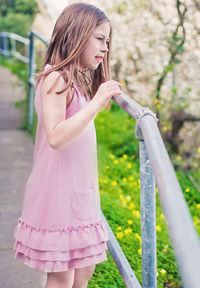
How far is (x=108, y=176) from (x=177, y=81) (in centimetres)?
253

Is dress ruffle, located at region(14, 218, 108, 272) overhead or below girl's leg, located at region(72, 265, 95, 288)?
overhead

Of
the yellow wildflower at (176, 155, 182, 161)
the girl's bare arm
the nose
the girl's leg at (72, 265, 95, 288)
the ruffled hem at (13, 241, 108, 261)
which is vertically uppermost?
the nose

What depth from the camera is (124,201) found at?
336cm

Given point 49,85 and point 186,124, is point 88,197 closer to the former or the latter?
point 49,85

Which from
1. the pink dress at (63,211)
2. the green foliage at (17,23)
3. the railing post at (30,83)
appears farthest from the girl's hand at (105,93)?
the green foliage at (17,23)

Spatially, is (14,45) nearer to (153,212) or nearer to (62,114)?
(62,114)

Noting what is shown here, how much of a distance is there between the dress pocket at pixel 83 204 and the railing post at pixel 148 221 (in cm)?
18

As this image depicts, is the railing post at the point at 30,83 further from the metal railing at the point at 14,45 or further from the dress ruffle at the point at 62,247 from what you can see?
the metal railing at the point at 14,45

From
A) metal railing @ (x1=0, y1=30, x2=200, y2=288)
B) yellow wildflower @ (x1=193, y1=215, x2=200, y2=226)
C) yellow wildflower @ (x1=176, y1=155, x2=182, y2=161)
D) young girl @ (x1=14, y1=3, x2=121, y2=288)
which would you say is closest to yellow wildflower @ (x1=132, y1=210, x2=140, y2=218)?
yellow wildflower @ (x1=193, y1=215, x2=200, y2=226)

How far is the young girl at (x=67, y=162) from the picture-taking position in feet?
4.63

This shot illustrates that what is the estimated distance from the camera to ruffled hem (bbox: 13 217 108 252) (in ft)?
4.73

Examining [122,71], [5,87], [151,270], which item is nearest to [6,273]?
[151,270]

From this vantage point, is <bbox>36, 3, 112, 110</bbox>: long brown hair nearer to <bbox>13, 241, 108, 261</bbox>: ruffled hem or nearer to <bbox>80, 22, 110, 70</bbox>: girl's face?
<bbox>80, 22, 110, 70</bbox>: girl's face

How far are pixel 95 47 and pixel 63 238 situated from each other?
0.64 metres
